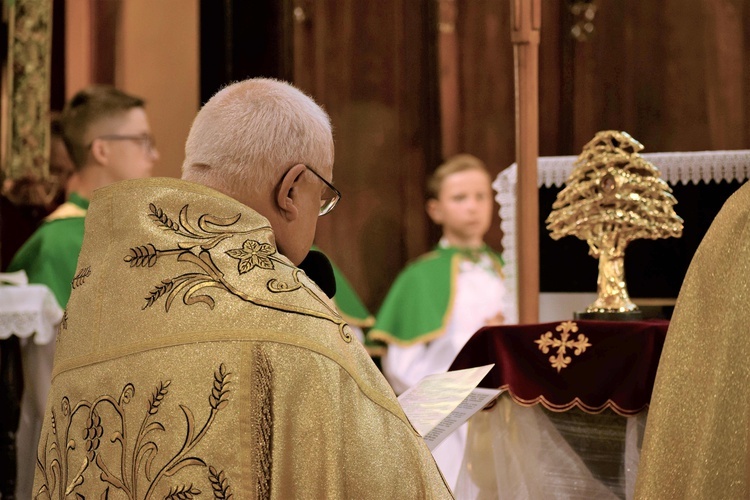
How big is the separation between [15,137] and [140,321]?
525 cm

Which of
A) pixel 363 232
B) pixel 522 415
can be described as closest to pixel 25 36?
pixel 363 232

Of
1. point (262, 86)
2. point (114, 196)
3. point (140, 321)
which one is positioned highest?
point (262, 86)

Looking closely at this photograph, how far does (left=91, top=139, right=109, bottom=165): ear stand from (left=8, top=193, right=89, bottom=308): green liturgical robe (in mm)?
214

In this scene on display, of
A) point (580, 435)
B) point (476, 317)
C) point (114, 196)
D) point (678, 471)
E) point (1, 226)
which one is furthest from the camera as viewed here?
point (1, 226)

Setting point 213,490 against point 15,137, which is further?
point 15,137

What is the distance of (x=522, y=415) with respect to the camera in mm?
2562

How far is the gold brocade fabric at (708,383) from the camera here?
68.4 inches

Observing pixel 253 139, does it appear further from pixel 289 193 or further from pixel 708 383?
pixel 708 383

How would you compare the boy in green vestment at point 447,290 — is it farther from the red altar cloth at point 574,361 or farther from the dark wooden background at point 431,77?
the red altar cloth at point 574,361

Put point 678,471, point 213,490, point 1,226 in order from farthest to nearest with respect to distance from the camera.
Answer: point 1,226, point 678,471, point 213,490

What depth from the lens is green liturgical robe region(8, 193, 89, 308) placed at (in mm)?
4742

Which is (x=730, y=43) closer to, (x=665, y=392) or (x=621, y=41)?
(x=621, y=41)

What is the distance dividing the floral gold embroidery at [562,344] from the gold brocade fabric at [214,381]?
0.99 meters

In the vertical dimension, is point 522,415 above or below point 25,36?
below
